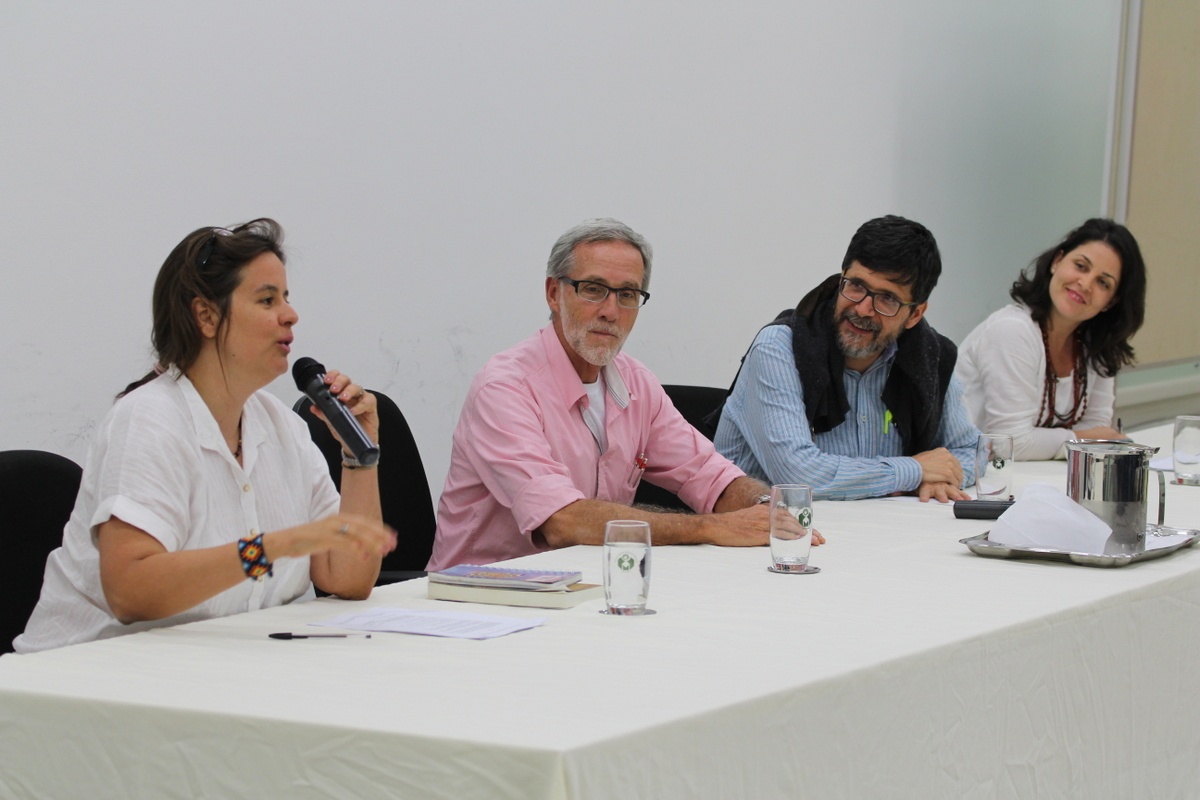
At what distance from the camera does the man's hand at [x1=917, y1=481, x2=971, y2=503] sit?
121 inches

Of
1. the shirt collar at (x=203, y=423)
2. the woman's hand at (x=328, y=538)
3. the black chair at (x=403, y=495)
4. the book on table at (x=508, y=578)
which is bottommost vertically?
the black chair at (x=403, y=495)

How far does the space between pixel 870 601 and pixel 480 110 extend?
2.27 meters

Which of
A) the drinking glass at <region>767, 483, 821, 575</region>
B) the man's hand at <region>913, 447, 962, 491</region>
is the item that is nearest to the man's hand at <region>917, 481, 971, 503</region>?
the man's hand at <region>913, 447, 962, 491</region>

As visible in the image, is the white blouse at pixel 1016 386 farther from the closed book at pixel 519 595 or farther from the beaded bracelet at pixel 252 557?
the beaded bracelet at pixel 252 557

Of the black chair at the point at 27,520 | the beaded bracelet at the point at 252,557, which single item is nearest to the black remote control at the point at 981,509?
the beaded bracelet at the point at 252,557

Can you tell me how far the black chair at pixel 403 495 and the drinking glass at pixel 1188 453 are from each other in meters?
1.95

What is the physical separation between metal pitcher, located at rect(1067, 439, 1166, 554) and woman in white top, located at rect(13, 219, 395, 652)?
1267 millimetres

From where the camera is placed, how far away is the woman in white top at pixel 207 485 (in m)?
1.75

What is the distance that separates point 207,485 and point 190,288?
299 mm

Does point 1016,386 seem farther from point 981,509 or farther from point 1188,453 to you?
point 981,509

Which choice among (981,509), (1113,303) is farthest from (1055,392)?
(981,509)

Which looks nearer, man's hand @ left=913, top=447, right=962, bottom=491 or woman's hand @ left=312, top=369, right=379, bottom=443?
woman's hand @ left=312, top=369, right=379, bottom=443

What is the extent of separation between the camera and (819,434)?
3307mm

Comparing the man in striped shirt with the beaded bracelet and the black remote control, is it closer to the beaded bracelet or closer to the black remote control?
the black remote control
